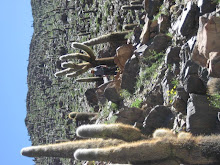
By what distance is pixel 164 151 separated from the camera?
7.18 meters

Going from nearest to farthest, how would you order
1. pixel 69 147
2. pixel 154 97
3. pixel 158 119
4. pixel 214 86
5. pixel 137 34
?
pixel 69 147
pixel 214 86
pixel 158 119
pixel 154 97
pixel 137 34

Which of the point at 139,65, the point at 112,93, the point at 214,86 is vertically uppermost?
the point at 139,65

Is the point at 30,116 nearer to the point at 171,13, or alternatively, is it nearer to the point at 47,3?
the point at 47,3

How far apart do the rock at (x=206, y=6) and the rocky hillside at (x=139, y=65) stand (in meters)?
0.03

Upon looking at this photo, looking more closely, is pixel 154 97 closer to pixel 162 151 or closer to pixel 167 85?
pixel 167 85

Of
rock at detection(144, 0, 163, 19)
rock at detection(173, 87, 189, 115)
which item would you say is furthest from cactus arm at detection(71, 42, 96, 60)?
rock at detection(173, 87, 189, 115)

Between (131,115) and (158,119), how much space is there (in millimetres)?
2108

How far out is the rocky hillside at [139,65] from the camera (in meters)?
8.69

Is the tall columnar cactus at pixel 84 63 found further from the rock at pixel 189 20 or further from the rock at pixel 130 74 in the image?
the rock at pixel 189 20

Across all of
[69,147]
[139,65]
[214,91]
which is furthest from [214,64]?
[139,65]

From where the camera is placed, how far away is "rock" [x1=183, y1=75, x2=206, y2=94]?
895 cm

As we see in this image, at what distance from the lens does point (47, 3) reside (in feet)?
107

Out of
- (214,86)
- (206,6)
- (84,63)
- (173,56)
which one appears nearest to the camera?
(214,86)

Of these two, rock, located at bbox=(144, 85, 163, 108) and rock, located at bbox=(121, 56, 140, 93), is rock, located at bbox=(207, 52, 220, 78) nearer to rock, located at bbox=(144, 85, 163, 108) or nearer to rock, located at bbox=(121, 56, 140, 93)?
rock, located at bbox=(144, 85, 163, 108)
